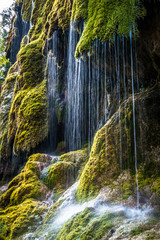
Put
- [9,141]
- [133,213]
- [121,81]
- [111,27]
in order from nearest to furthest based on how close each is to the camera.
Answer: [133,213], [111,27], [121,81], [9,141]

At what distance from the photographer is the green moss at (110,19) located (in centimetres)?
507

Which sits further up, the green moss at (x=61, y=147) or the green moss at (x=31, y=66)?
the green moss at (x=31, y=66)

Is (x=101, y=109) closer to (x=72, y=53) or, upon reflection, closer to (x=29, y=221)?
(x=72, y=53)

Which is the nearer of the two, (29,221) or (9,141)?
(29,221)

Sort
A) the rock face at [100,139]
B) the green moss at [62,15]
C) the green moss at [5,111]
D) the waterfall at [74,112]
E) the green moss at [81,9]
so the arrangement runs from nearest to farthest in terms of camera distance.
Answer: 1. the rock face at [100,139]
2. the green moss at [81,9]
3. the green moss at [62,15]
4. the waterfall at [74,112]
5. the green moss at [5,111]

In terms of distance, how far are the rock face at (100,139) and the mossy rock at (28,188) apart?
0.04 metres

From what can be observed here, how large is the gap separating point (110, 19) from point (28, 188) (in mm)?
6177

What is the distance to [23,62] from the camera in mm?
14805

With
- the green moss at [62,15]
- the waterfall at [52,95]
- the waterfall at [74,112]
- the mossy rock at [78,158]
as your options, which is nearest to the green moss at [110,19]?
the green moss at [62,15]

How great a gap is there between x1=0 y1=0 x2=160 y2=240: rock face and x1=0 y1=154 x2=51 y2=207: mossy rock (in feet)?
0.12

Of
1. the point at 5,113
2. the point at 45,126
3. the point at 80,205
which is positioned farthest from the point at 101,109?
the point at 5,113

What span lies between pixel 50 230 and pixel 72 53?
25.0ft

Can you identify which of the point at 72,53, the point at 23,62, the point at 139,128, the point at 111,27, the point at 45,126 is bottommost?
the point at 139,128

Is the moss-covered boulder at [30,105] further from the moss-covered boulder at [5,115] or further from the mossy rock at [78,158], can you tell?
the mossy rock at [78,158]
